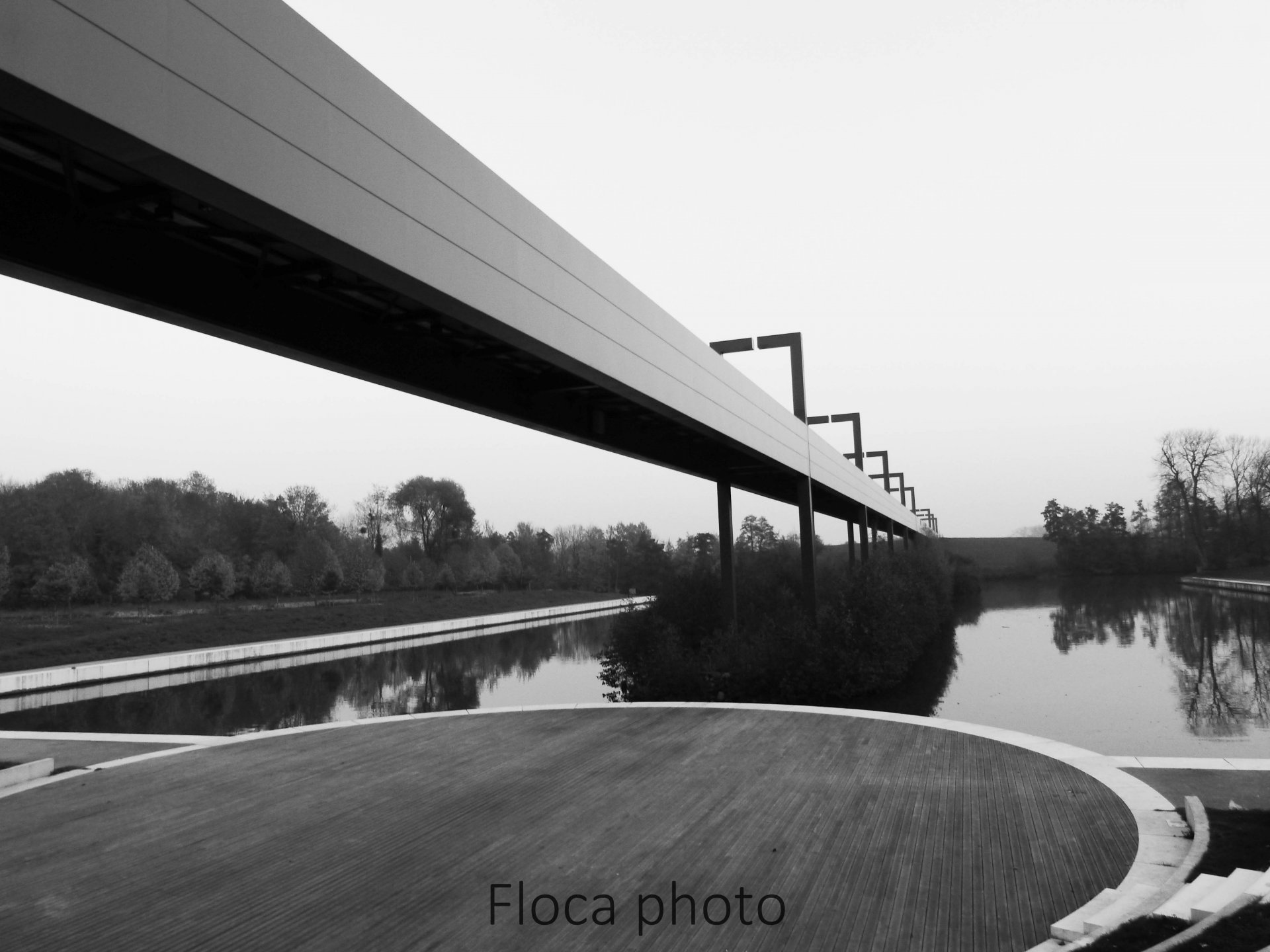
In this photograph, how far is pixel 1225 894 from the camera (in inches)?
131

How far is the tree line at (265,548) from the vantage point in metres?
32.8

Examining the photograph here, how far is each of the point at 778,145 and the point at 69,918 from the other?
12823mm

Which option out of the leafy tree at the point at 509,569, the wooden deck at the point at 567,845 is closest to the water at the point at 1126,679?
the wooden deck at the point at 567,845

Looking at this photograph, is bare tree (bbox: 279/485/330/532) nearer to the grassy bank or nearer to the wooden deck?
the grassy bank

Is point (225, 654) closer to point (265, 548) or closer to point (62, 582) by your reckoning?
point (62, 582)

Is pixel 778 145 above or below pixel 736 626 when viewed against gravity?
above

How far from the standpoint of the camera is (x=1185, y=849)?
14.1 ft

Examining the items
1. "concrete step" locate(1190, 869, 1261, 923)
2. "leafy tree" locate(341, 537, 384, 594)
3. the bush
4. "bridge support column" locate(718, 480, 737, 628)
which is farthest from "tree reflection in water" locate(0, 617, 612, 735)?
"leafy tree" locate(341, 537, 384, 594)

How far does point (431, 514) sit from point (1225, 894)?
5909cm

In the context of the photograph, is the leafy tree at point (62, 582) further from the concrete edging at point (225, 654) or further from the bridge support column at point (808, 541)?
the bridge support column at point (808, 541)

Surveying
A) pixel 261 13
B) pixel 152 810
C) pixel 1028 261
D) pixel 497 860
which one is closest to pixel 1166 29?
pixel 1028 261

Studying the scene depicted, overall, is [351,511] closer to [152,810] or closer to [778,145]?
[778,145]

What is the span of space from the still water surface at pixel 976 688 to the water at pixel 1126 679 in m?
0.05

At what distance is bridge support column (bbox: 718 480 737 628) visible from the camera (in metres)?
15.3
